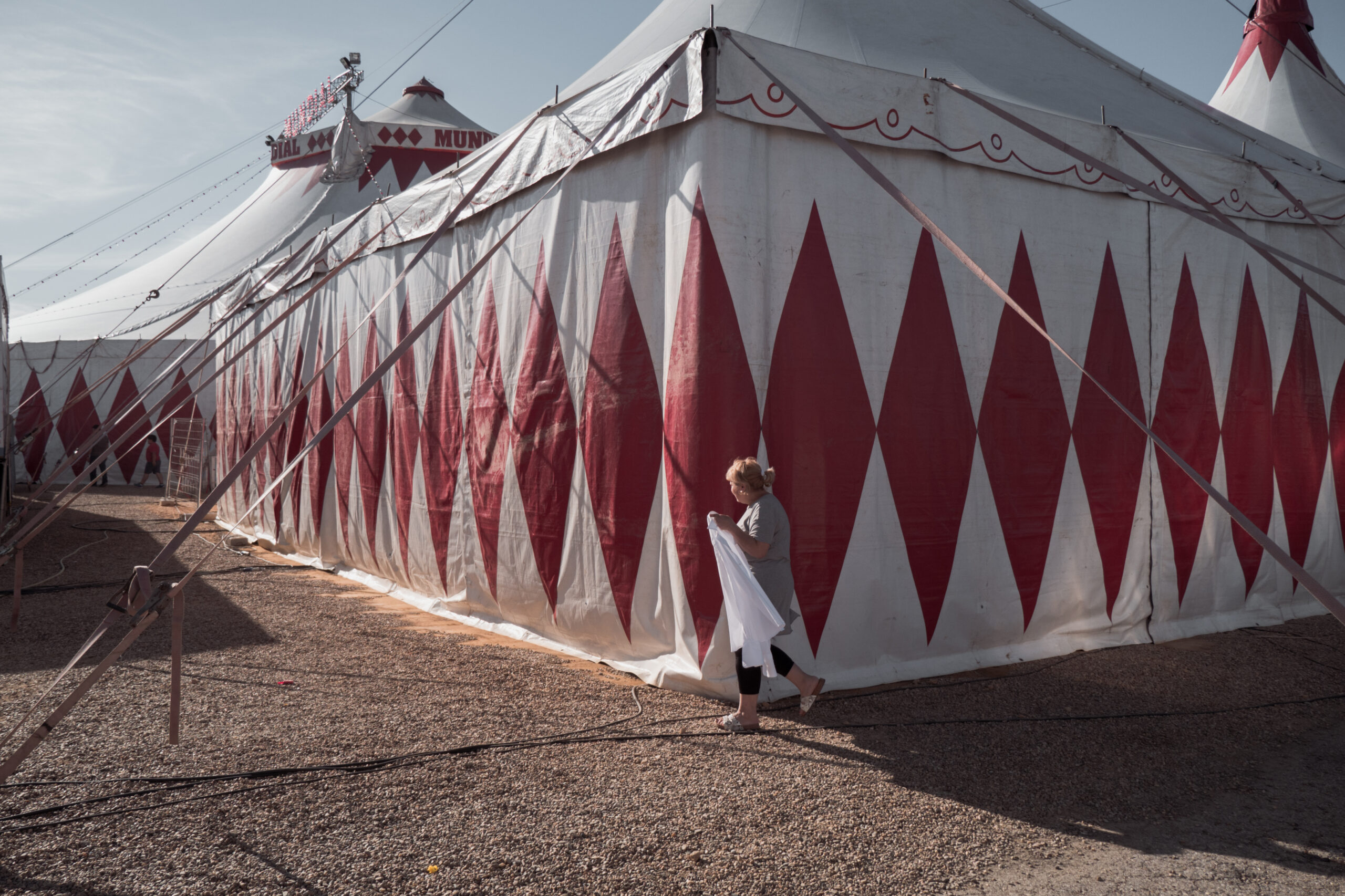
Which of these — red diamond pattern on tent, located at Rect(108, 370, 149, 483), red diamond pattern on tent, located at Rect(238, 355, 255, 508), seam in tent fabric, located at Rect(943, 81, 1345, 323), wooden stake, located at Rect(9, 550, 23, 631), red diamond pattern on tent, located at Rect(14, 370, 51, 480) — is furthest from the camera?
red diamond pattern on tent, located at Rect(14, 370, 51, 480)

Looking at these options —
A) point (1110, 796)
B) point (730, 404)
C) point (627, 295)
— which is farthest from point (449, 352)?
point (1110, 796)

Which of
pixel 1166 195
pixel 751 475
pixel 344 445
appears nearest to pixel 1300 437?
pixel 1166 195

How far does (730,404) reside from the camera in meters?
3.11

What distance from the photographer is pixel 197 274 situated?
42.2ft

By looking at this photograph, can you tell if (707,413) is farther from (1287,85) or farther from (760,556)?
(1287,85)

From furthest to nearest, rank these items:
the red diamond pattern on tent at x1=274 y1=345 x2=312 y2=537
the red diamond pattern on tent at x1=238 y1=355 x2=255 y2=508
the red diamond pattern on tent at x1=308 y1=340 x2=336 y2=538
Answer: the red diamond pattern on tent at x1=238 y1=355 x2=255 y2=508 → the red diamond pattern on tent at x1=274 y1=345 x2=312 y2=537 → the red diamond pattern on tent at x1=308 y1=340 x2=336 y2=538

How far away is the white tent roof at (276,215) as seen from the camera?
39.9 ft

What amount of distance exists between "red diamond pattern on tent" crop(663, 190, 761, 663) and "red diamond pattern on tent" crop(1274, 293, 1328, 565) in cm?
338

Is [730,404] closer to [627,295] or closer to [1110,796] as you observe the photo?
[627,295]

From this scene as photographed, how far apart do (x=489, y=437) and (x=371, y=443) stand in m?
1.64

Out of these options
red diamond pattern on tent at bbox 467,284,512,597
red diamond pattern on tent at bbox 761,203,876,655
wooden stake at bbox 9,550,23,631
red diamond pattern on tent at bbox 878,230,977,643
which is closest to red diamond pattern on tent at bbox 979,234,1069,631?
red diamond pattern on tent at bbox 878,230,977,643

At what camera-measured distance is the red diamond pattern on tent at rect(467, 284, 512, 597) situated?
4.22m

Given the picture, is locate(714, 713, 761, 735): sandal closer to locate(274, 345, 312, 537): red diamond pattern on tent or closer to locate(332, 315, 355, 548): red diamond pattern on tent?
locate(332, 315, 355, 548): red diamond pattern on tent

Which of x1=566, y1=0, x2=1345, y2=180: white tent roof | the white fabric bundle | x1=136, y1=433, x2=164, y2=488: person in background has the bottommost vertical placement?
the white fabric bundle
